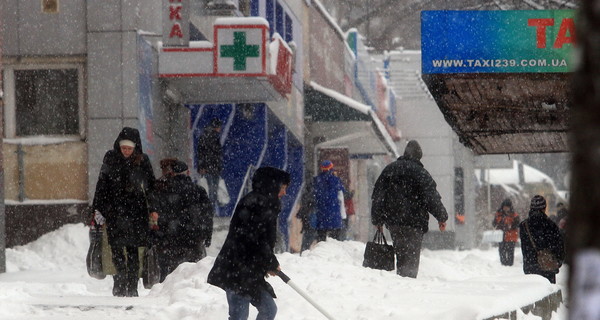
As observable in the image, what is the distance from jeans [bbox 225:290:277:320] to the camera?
661cm

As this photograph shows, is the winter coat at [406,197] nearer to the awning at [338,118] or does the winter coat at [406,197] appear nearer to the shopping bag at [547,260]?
the shopping bag at [547,260]

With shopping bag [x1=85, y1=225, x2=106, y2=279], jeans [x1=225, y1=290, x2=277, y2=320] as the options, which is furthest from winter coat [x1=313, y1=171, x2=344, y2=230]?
jeans [x1=225, y1=290, x2=277, y2=320]

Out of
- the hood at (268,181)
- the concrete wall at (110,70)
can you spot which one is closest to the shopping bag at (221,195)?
the concrete wall at (110,70)

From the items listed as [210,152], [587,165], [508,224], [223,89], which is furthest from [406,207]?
[508,224]

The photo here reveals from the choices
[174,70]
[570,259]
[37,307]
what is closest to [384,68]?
[174,70]

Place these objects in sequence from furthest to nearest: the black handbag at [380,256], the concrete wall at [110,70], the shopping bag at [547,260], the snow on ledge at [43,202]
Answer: the snow on ledge at [43,202] → the concrete wall at [110,70] → the shopping bag at [547,260] → the black handbag at [380,256]

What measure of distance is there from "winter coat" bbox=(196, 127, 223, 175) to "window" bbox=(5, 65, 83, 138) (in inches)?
78.2

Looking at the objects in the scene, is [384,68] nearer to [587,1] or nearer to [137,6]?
[137,6]

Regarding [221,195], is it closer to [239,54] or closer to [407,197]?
[239,54]

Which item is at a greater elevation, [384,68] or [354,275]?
[384,68]

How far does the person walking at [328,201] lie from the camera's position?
1750 centimetres

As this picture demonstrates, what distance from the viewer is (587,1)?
1.24 metres

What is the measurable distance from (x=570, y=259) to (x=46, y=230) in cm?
1595

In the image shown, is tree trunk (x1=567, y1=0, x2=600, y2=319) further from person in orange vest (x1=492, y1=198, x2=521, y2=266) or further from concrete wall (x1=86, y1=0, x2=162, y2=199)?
person in orange vest (x1=492, y1=198, x2=521, y2=266)
